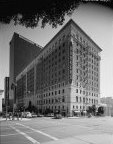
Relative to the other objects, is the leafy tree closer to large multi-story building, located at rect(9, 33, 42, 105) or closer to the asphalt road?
large multi-story building, located at rect(9, 33, 42, 105)

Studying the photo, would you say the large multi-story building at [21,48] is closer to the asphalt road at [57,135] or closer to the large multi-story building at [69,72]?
the asphalt road at [57,135]

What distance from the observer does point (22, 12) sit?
21.2ft

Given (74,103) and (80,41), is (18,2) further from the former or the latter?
(80,41)

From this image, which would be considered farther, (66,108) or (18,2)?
(66,108)

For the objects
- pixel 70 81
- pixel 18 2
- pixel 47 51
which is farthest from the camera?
pixel 47 51

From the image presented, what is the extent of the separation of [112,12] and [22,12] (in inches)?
131

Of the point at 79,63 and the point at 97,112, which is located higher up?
the point at 79,63

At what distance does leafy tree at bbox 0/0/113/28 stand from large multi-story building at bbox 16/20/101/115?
52.5 m

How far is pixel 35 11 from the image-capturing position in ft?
21.1

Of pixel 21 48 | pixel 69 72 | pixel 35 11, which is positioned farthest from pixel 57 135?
pixel 69 72

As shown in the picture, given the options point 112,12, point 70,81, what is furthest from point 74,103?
point 112,12

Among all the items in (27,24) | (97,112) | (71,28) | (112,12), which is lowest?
(97,112)

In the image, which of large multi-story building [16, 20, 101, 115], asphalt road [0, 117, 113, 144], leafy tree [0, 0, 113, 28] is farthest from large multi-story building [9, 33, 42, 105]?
large multi-story building [16, 20, 101, 115]

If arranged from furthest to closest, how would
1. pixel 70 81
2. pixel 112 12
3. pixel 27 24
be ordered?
pixel 70 81
pixel 112 12
pixel 27 24
